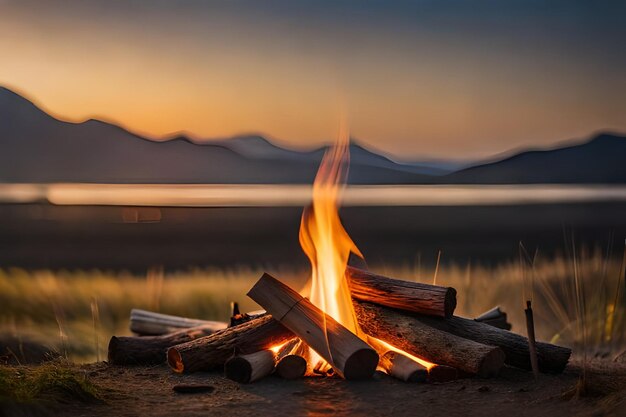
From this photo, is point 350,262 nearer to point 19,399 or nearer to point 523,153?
point 19,399

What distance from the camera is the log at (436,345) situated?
5.76 metres

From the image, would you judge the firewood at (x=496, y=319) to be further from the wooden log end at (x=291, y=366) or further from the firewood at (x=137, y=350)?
the firewood at (x=137, y=350)

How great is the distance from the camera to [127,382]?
5.98 metres

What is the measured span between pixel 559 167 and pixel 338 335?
13.7 metres

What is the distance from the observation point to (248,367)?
5648 mm

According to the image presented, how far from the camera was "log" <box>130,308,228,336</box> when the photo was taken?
24.8 ft

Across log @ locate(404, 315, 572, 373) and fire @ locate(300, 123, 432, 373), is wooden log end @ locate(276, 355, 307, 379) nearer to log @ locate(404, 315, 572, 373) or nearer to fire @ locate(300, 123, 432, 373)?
fire @ locate(300, 123, 432, 373)

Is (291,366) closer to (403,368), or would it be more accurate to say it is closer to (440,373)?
(403,368)

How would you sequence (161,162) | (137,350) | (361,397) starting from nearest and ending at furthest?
(361,397) → (137,350) → (161,162)

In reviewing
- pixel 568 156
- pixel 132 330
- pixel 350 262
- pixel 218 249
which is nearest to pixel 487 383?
pixel 350 262

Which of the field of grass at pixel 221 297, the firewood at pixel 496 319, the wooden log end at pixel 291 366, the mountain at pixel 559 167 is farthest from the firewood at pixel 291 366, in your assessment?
the mountain at pixel 559 167

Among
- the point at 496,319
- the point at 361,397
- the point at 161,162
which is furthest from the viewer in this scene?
the point at 161,162

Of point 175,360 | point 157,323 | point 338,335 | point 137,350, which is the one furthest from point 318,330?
point 157,323

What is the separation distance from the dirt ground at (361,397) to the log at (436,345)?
0.37 ft
